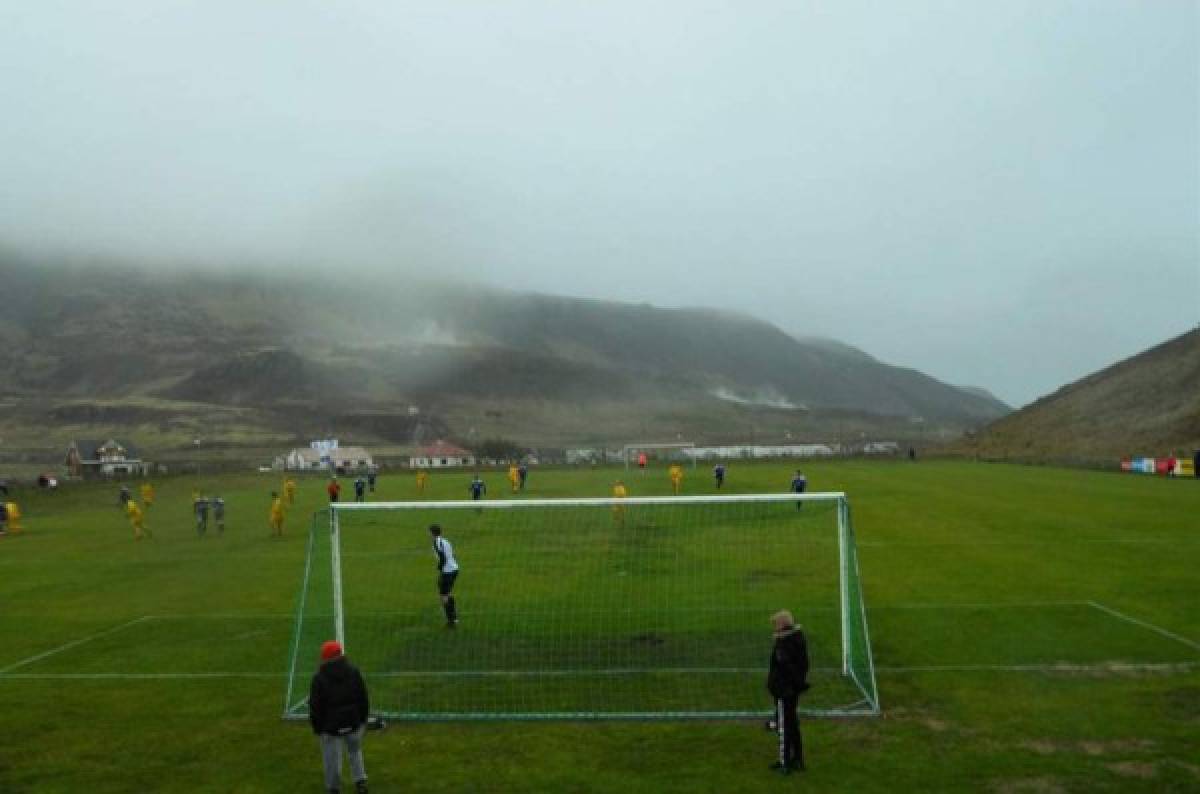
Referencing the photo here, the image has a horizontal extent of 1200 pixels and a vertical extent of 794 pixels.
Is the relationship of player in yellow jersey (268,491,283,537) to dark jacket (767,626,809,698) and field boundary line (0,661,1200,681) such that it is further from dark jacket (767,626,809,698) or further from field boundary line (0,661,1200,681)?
dark jacket (767,626,809,698)

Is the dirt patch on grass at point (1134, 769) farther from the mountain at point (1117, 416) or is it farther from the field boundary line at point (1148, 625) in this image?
the mountain at point (1117, 416)

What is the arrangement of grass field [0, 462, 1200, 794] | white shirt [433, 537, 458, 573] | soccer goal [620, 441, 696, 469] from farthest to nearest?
soccer goal [620, 441, 696, 469], white shirt [433, 537, 458, 573], grass field [0, 462, 1200, 794]

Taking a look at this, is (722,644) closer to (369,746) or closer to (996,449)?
(369,746)

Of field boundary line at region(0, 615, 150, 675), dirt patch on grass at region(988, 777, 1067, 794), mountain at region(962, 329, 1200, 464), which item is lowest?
field boundary line at region(0, 615, 150, 675)

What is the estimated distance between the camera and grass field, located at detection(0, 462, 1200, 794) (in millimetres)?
11727

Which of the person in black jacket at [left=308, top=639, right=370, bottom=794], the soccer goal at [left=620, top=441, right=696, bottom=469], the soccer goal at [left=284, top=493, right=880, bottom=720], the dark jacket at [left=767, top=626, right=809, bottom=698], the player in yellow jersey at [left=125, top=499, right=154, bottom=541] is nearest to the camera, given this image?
the person in black jacket at [left=308, top=639, right=370, bottom=794]

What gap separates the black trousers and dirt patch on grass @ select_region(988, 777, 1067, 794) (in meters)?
2.05

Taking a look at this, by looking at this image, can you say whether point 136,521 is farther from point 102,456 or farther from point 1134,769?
point 102,456

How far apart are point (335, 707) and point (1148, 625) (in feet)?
48.4

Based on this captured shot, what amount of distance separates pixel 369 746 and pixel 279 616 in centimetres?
958

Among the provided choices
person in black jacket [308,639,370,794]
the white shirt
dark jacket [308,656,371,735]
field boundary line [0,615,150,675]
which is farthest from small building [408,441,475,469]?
dark jacket [308,656,371,735]

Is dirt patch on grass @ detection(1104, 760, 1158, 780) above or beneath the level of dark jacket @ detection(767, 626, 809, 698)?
beneath

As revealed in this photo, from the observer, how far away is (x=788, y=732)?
11602mm

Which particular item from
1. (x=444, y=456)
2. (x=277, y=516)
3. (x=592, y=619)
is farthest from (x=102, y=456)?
(x=592, y=619)
